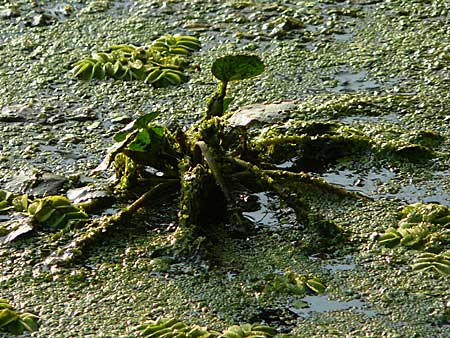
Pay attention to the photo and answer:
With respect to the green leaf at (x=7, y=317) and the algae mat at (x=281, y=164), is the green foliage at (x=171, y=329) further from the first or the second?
the green leaf at (x=7, y=317)

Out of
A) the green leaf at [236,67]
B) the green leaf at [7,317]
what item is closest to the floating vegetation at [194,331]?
the green leaf at [7,317]

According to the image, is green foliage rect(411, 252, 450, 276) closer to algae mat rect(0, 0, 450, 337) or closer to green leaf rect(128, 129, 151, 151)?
algae mat rect(0, 0, 450, 337)

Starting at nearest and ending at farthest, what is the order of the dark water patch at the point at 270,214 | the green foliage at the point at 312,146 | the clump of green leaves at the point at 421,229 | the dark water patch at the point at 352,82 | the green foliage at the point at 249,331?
the green foliage at the point at 249,331 < the clump of green leaves at the point at 421,229 < the dark water patch at the point at 270,214 < the green foliage at the point at 312,146 < the dark water patch at the point at 352,82

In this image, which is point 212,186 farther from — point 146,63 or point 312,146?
point 146,63

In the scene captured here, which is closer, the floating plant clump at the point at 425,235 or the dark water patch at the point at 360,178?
the floating plant clump at the point at 425,235

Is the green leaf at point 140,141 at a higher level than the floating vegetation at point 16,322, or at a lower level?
higher

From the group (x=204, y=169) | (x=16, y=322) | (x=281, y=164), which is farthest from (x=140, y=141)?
(x=16, y=322)

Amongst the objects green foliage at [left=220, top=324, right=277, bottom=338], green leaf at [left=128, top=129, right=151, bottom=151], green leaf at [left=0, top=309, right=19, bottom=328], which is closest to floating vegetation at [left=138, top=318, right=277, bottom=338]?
green foliage at [left=220, top=324, right=277, bottom=338]
